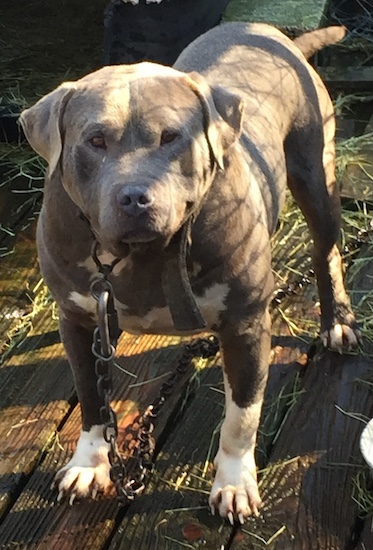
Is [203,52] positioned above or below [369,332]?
above

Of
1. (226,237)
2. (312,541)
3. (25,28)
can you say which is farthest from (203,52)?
(25,28)

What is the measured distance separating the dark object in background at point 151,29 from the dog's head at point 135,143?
2.00 metres

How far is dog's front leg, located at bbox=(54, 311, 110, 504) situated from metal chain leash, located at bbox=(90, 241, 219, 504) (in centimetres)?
5

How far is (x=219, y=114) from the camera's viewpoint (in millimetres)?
2100

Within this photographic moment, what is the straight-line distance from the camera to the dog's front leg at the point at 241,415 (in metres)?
2.40

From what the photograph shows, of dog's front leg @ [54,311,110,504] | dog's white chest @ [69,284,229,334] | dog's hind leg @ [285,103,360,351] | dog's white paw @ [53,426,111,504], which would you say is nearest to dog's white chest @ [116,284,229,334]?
dog's white chest @ [69,284,229,334]

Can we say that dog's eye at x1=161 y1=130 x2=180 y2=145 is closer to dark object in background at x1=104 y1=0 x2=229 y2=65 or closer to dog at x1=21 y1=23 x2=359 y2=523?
dog at x1=21 y1=23 x2=359 y2=523

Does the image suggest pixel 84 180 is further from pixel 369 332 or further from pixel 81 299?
pixel 369 332

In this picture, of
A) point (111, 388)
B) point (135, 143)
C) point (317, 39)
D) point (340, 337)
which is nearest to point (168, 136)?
point (135, 143)

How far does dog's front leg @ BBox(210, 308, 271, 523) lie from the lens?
2.40m

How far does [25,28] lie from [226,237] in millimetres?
3392

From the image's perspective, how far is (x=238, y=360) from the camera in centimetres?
242

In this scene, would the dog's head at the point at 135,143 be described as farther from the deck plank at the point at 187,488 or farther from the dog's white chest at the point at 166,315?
the deck plank at the point at 187,488

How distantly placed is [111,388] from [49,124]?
670mm
